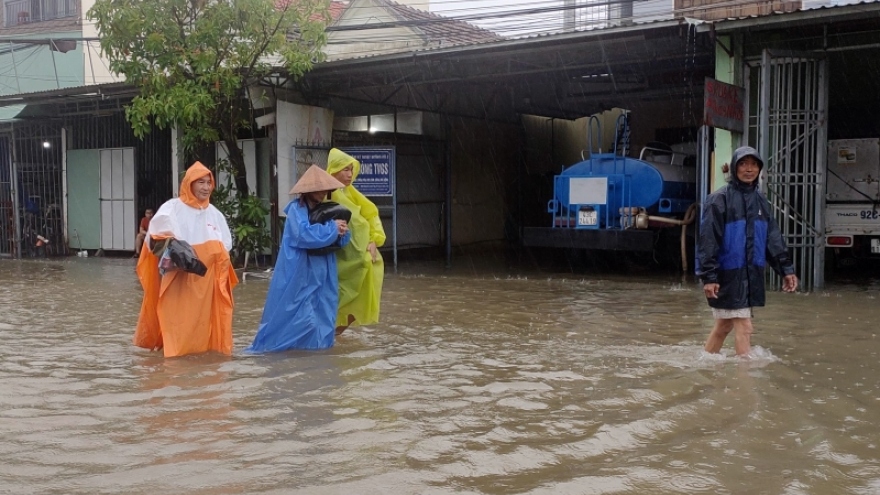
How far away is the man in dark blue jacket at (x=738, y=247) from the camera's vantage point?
19.7ft

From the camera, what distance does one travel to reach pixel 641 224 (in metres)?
12.9

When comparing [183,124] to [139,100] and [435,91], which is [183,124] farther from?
[435,91]

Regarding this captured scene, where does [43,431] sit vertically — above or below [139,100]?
below

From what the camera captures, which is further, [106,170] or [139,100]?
[106,170]

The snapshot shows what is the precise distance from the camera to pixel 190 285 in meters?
6.77

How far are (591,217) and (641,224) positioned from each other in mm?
775

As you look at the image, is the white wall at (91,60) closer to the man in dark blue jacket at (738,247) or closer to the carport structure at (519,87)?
the carport structure at (519,87)

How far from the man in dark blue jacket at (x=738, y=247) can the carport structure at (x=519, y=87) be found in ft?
17.9

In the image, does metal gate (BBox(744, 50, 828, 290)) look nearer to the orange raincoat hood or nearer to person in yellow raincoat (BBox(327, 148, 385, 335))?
person in yellow raincoat (BBox(327, 148, 385, 335))

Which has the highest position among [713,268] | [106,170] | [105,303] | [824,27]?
[824,27]

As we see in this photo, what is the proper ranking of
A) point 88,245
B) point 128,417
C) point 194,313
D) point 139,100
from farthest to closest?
point 88,245 < point 139,100 < point 194,313 < point 128,417

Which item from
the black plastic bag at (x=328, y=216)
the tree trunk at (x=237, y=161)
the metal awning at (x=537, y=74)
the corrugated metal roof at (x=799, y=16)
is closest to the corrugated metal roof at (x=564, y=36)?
the metal awning at (x=537, y=74)

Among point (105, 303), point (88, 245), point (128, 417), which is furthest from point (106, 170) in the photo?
point (128, 417)

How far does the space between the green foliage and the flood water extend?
6.00 m
